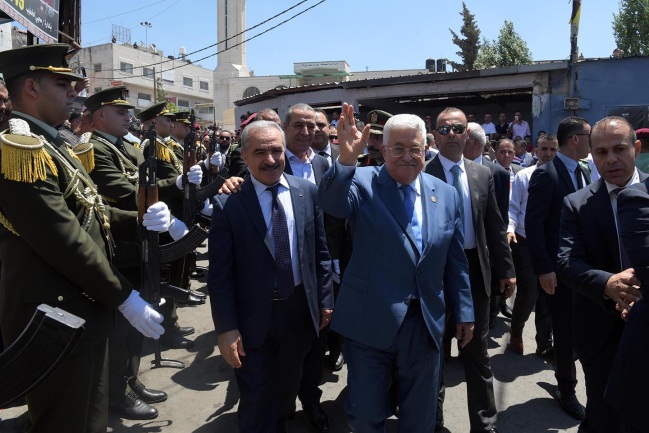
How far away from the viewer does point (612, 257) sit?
2.72 m

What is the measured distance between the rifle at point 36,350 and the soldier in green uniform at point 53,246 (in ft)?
0.97

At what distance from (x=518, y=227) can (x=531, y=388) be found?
175 cm

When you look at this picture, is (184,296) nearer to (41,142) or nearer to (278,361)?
(278,361)

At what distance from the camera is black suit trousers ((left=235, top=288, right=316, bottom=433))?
2857 mm

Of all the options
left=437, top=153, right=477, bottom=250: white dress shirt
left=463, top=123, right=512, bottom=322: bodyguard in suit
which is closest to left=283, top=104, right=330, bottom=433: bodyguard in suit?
left=437, top=153, right=477, bottom=250: white dress shirt

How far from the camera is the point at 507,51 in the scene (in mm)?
30938

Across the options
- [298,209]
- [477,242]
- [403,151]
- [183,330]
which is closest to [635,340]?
[403,151]

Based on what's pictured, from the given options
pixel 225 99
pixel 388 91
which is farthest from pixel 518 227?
pixel 225 99

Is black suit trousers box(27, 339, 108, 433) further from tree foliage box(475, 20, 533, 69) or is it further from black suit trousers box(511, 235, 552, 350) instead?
tree foliage box(475, 20, 533, 69)

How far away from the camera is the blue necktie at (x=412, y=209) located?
272 cm

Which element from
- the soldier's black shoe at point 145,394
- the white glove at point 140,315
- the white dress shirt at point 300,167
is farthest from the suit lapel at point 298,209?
the soldier's black shoe at point 145,394

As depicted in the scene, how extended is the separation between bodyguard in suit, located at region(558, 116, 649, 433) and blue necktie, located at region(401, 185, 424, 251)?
2.87 ft

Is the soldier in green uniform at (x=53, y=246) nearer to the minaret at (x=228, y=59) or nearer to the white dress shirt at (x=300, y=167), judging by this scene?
the white dress shirt at (x=300, y=167)

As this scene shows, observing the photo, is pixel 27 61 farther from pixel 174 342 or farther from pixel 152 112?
pixel 174 342
